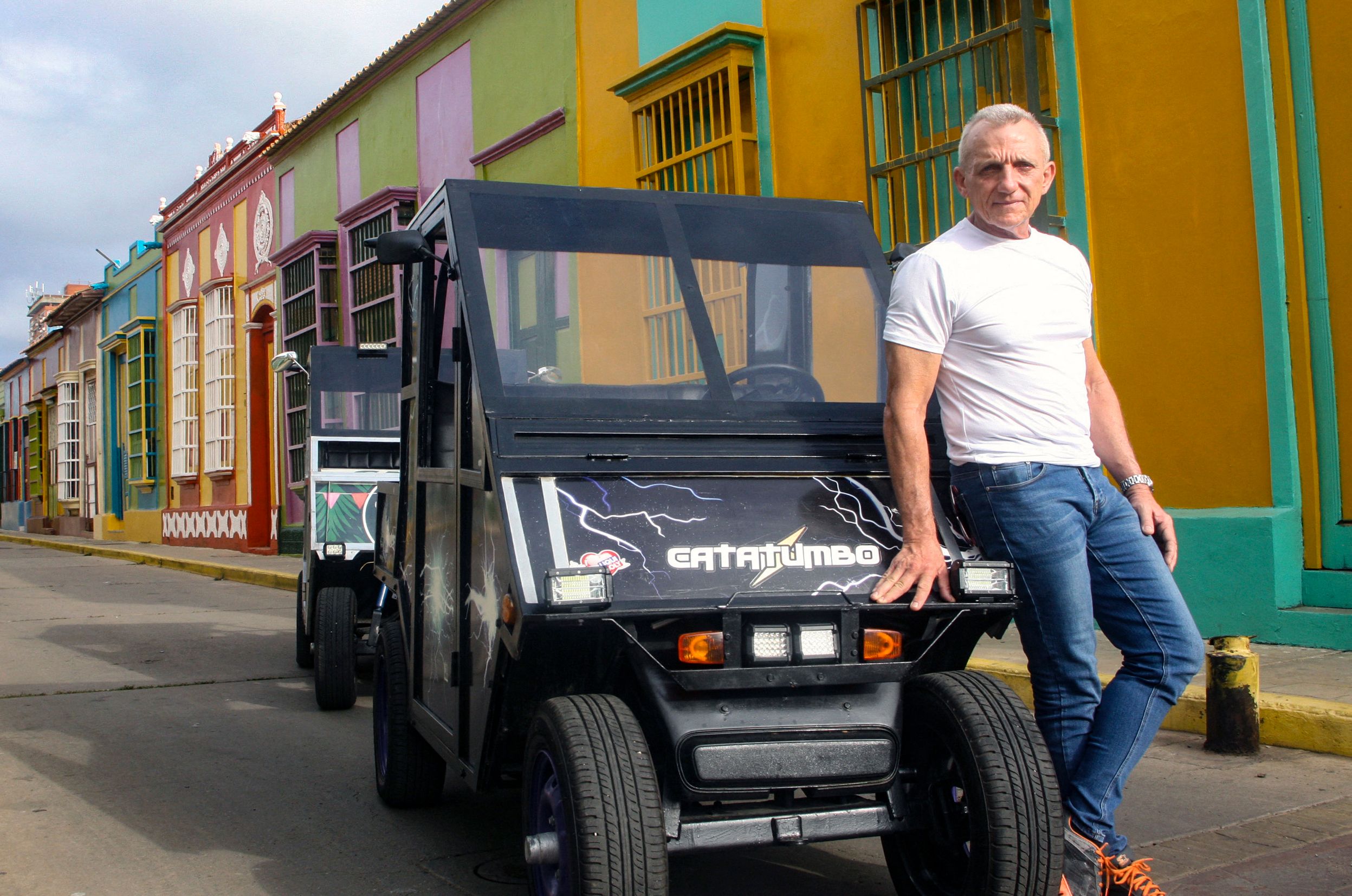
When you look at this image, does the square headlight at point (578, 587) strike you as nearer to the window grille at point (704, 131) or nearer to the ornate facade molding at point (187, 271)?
the window grille at point (704, 131)

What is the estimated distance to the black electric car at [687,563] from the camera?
9.18 ft

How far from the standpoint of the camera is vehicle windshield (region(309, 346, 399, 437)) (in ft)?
27.4

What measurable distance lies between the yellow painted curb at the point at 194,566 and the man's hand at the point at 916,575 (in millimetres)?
12898

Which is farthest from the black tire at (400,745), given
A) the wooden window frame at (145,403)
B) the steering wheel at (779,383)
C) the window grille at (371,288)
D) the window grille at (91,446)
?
the window grille at (91,446)

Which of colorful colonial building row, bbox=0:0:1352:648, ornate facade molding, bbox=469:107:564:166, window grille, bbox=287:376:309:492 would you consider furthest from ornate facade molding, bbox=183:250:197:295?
ornate facade molding, bbox=469:107:564:166

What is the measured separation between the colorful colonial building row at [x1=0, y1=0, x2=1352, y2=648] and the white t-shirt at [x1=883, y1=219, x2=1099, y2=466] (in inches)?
34.0

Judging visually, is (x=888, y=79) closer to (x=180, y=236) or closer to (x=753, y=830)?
(x=753, y=830)

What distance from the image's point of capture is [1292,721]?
17.1ft

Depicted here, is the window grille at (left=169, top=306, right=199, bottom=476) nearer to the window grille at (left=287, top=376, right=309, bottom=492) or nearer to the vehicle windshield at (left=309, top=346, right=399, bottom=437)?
the window grille at (left=287, top=376, right=309, bottom=492)

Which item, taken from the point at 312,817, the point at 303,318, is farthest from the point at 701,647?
the point at 303,318

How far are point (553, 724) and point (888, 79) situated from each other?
721cm

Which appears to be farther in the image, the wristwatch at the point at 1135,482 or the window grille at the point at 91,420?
the window grille at the point at 91,420

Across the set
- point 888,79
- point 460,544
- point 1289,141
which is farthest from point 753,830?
point 888,79

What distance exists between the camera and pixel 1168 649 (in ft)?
9.80
